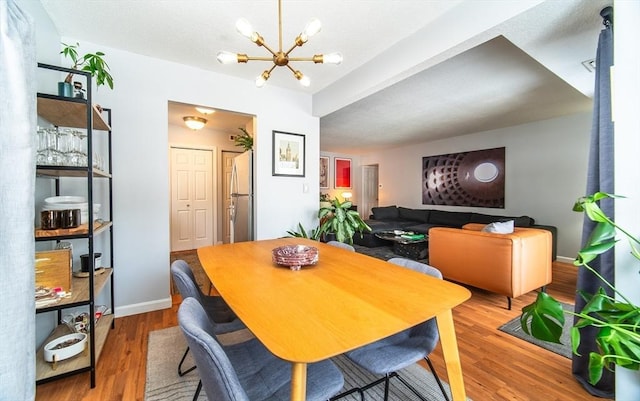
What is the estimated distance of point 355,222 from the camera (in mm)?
3777

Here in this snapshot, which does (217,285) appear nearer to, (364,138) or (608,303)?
(608,303)

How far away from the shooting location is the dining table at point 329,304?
2.59ft

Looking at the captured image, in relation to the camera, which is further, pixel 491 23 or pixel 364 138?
pixel 364 138

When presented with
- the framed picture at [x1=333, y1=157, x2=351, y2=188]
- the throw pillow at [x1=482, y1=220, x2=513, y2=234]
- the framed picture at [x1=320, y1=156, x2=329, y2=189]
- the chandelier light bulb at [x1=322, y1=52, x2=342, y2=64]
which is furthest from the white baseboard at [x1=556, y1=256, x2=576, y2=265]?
the framed picture at [x1=320, y1=156, x2=329, y2=189]

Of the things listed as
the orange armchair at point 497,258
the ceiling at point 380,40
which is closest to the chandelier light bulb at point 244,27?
the ceiling at point 380,40

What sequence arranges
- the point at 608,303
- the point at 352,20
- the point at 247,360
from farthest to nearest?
1. the point at 352,20
2. the point at 247,360
3. the point at 608,303

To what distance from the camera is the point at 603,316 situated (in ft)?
3.32

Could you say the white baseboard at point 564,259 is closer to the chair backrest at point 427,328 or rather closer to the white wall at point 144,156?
the chair backrest at point 427,328

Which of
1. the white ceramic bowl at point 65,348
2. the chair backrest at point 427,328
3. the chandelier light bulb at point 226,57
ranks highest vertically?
the chandelier light bulb at point 226,57

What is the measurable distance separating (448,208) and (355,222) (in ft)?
11.3

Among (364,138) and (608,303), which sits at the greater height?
(364,138)

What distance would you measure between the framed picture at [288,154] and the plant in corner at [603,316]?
9.30 feet

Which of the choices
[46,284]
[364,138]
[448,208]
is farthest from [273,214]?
[448,208]

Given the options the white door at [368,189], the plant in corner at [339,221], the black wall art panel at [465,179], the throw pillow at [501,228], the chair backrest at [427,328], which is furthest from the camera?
the white door at [368,189]
